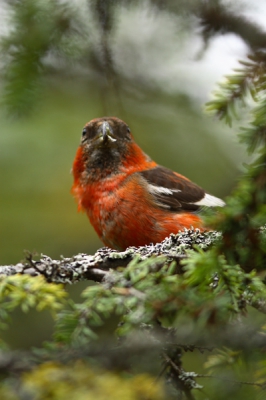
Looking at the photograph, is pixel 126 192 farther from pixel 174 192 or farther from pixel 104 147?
pixel 104 147

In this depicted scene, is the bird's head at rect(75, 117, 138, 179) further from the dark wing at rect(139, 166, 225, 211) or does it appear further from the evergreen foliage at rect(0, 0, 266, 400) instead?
the evergreen foliage at rect(0, 0, 266, 400)

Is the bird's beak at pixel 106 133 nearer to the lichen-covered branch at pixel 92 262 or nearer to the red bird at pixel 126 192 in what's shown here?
the red bird at pixel 126 192

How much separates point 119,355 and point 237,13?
97.5 inches

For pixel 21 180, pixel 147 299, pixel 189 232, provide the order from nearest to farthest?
1. pixel 147 299
2. pixel 189 232
3. pixel 21 180

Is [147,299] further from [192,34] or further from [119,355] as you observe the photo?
[192,34]

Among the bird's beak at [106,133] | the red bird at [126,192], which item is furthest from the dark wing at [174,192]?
the bird's beak at [106,133]

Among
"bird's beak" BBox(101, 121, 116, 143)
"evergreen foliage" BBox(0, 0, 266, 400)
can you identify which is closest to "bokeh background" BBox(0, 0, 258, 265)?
"bird's beak" BBox(101, 121, 116, 143)

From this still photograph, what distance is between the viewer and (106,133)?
4.40m

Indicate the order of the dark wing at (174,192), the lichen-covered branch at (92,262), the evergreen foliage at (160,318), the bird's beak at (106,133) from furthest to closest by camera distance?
the bird's beak at (106,133) < the dark wing at (174,192) < the lichen-covered branch at (92,262) < the evergreen foliage at (160,318)

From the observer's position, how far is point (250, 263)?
80.4 inches

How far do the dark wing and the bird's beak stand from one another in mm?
443

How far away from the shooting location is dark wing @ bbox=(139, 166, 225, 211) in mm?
4102

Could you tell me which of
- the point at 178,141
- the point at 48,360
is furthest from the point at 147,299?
the point at 178,141

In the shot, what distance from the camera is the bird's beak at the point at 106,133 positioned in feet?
14.4
